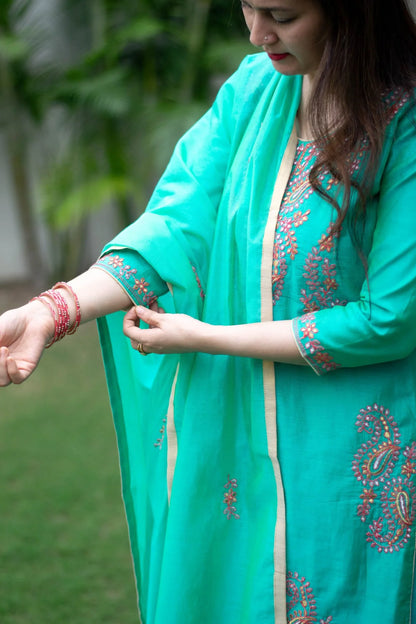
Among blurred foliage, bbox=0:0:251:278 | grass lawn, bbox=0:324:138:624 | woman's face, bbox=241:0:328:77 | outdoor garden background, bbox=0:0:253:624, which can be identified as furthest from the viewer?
blurred foliage, bbox=0:0:251:278

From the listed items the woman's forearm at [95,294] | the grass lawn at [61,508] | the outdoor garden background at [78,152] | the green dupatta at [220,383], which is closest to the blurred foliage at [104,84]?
the outdoor garden background at [78,152]

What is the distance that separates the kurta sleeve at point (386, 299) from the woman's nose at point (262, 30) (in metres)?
0.21

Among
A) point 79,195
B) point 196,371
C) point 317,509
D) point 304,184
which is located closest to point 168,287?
point 196,371

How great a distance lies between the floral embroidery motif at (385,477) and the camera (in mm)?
1096

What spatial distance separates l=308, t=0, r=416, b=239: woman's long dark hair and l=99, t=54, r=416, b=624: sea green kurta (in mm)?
25

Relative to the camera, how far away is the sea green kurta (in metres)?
1.04

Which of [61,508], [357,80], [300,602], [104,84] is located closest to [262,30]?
[357,80]

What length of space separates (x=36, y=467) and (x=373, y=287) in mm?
2104

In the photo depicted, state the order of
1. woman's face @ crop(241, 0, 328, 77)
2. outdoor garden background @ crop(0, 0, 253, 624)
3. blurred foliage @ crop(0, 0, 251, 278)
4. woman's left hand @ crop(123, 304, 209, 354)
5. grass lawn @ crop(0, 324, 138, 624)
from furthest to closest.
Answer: blurred foliage @ crop(0, 0, 251, 278) < outdoor garden background @ crop(0, 0, 253, 624) < grass lawn @ crop(0, 324, 138, 624) < woman's left hand @ crop(123, 304, 209, 354) < woman's face @ crop(241, 0, 328, 77)

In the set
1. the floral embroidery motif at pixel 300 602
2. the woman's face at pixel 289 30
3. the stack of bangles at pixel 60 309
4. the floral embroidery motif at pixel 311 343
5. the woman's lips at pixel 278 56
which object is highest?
the woman's face at pixel 289 30

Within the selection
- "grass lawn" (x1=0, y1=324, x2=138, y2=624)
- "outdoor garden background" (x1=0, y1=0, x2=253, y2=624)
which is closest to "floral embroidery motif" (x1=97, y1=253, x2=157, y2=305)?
"grass lawn" (x1=0, y1=324, x2=138, y2=624)

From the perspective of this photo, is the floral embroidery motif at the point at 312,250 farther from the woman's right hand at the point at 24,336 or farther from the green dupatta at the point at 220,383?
the woman's right hand at the point at 24,336

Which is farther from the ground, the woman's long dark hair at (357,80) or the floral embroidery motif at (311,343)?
the woman's long dark hair at (357,80)

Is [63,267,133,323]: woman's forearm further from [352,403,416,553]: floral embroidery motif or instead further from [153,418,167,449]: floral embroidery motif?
[352,403,416,553]: floral embroidery motif
